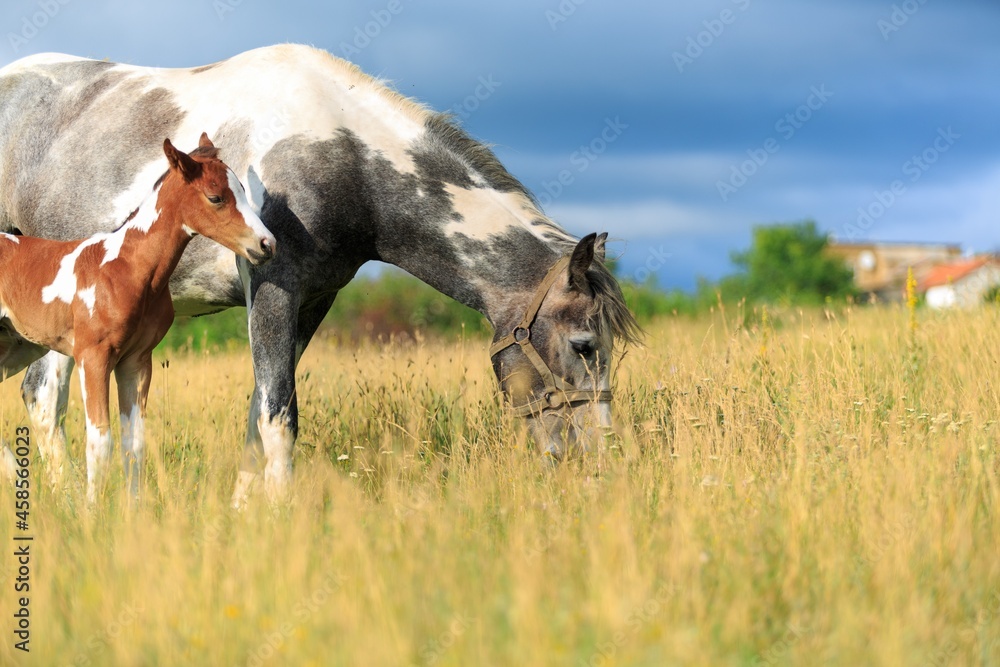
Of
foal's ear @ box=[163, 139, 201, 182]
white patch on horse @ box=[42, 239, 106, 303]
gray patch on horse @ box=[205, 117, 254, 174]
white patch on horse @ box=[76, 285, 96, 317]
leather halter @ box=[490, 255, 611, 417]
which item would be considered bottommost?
leather halter @ box=[490, 255, 611, 417]

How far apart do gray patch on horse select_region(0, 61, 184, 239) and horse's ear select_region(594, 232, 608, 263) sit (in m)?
2.85

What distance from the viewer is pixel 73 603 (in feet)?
11.2

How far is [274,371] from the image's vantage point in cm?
551

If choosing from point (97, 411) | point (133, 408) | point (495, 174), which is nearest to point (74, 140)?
point (133, 408)

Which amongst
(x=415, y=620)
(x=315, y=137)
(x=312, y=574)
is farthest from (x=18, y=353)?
(x=415, y=620)

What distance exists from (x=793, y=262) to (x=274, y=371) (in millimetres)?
71238

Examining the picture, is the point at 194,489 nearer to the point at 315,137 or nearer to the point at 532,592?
the point at 315,137

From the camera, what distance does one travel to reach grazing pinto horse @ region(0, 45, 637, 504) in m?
5.51

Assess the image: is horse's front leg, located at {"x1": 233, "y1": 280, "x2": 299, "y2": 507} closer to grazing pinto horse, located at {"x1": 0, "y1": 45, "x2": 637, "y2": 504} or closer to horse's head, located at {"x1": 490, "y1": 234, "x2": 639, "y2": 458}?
grazing pinto horse, located at {"x1": 0, "y1": 45, "x2": 637, "y2": 504}

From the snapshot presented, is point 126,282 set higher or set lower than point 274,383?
higher

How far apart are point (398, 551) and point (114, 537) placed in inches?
52.4

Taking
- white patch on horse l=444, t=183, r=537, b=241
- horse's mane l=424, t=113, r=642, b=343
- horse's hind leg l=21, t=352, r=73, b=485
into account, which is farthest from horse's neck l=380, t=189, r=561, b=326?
Answer: horse's hind leg l=21, t=352, r=73, b=485

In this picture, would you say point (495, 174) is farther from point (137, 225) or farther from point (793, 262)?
point (793, 262)

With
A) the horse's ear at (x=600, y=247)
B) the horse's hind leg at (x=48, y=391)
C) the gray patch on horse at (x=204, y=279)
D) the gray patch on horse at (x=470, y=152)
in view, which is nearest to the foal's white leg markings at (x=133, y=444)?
the gray patch on horse at (x=204, y=279)
